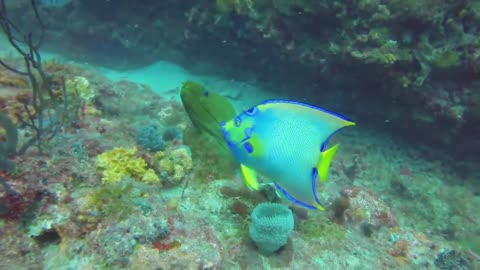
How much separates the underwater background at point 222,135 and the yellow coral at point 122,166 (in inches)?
0.7

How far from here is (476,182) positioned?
21.6 feet

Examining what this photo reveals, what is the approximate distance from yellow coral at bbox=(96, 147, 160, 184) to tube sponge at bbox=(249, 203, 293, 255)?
127cm

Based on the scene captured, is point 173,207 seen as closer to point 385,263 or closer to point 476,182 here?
point 385,263

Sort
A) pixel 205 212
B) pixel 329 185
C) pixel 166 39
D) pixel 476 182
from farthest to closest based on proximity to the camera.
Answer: pixel 166 39 < pixel 476 182 < pixel 329 185 < pixel 205 212

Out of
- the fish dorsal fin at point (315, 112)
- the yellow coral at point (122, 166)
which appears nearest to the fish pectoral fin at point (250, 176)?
the fish dorsal fin at point (315, 112)

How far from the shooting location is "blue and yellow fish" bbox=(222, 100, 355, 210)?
199cm

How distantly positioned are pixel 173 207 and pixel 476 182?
6.53 meters

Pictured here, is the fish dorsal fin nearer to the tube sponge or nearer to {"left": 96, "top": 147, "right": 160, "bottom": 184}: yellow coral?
the tube sponge

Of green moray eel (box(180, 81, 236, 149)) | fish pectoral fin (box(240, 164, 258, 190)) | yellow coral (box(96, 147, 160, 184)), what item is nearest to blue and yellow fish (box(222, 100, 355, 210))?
fish pectoral fin (box(240, 164, 258, 190))

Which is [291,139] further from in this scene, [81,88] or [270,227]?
[81,88]

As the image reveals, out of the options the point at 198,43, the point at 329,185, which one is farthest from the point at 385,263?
the point at 198,43

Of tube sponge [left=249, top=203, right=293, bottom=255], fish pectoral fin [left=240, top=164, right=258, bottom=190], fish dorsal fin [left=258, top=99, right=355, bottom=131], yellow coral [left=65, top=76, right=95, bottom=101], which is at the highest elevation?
fish dorsal fin [left=258, top=99, right=355, bottom=131]

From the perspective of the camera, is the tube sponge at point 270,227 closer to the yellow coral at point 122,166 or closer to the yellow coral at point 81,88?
the yellow coral at point 122,166

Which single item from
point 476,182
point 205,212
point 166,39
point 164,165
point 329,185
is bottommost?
point 476,182
